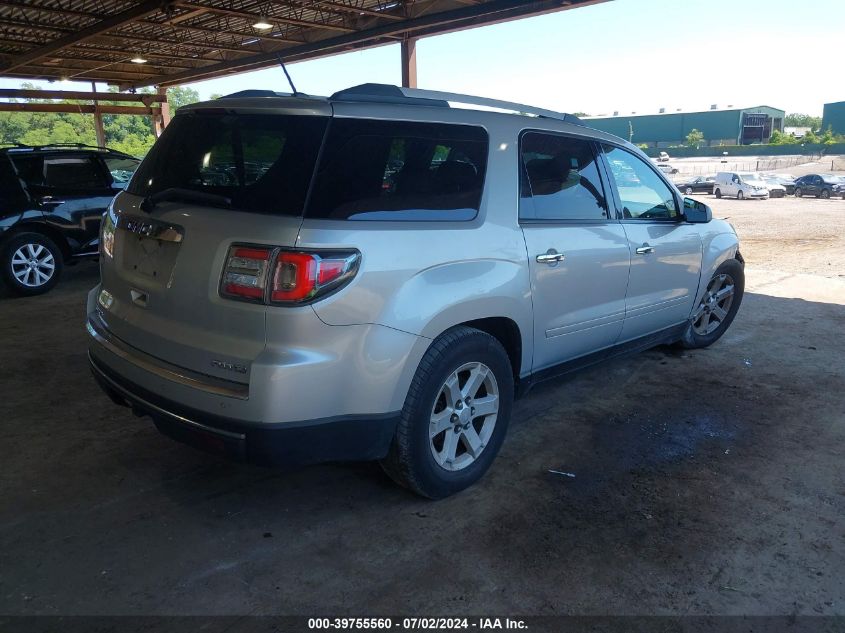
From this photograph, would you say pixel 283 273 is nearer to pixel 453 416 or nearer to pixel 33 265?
pixel 453 416

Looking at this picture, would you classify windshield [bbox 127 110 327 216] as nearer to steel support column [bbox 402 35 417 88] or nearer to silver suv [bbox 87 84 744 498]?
silver suv [bbox 87 84 744 498]

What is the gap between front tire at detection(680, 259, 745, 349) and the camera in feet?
18.0

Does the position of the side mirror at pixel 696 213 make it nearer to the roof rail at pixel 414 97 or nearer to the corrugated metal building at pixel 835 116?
the roof rail at pixel 414 97

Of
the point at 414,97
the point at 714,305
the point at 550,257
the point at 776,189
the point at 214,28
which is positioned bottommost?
the point at 776,189

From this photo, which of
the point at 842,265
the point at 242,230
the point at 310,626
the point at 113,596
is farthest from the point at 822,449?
the point at 842,265

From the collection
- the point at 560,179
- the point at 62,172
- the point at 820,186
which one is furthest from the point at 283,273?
the point at 820,186

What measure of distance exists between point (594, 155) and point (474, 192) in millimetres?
1235

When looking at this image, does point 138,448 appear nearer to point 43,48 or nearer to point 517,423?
point 517,423

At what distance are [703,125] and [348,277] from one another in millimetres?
89214

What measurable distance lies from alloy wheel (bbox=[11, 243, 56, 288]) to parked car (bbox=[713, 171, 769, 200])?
31414mm

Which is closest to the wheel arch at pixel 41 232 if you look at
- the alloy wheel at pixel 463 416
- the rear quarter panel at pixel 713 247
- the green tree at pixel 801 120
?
the alloy wheel at pixel 463 416

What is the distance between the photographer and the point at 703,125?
265 feet

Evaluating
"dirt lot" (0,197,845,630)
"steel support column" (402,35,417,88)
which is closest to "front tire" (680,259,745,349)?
"dirt lot" (0,197,845,630)

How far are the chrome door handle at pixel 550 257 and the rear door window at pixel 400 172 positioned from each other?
0.51 meters
